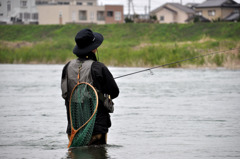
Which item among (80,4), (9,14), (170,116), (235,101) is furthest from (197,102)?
(80,4)

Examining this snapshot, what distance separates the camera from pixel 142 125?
10.6m

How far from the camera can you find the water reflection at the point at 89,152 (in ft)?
22.0

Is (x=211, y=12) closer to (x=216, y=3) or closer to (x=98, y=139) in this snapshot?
(x=216, y=3)

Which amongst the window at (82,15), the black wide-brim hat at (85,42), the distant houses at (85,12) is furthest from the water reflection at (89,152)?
the window at (82,15)

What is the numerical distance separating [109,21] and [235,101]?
73332 mm

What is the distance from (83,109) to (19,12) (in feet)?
265

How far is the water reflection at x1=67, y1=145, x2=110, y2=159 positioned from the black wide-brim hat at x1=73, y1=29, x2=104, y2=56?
47.3 inches

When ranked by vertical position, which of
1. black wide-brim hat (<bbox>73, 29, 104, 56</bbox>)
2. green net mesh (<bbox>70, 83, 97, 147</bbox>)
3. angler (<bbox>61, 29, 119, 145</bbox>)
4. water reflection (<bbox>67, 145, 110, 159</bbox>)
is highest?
black wide-brim hat (<bbox>73, 29, 104, 56</bbox>)

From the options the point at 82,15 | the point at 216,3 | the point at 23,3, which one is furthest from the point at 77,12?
the point at 216,3

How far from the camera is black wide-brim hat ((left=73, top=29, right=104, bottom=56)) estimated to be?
6172 mm

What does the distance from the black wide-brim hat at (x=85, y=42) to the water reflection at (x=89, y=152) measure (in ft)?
3.94

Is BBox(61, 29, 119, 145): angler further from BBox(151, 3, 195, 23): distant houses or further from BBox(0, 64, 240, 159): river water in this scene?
BBox(151, 3, 195, 23): distant houses

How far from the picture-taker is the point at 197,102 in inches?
590

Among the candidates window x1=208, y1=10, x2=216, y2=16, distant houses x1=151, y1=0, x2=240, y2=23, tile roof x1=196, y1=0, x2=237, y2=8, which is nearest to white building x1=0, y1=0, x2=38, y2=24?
distant houses x1=151, y1=0, x2=240, y2=23
